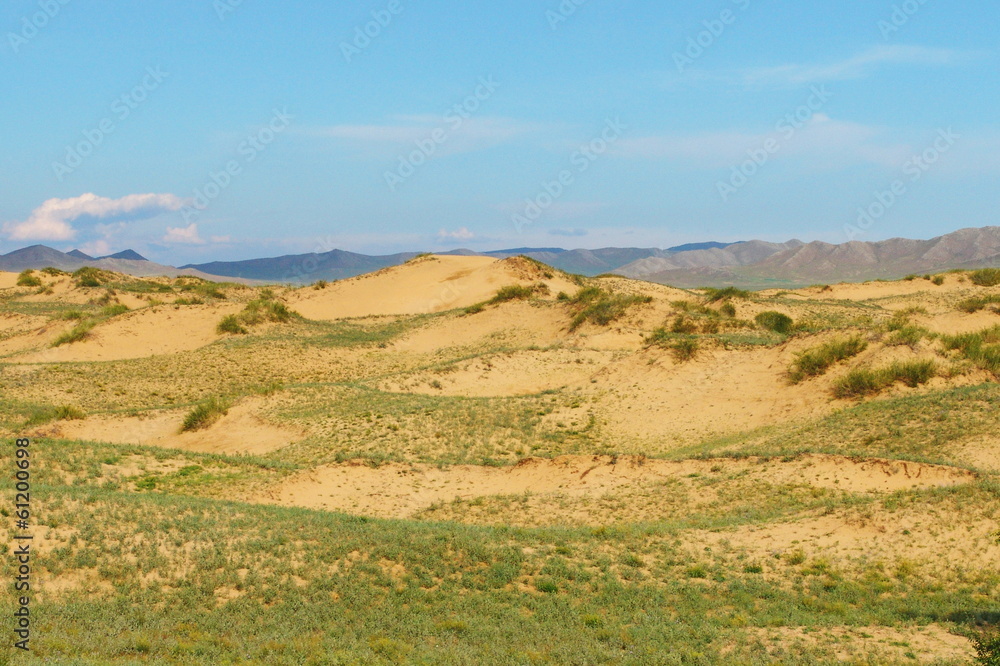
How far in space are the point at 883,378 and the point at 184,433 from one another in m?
21.8

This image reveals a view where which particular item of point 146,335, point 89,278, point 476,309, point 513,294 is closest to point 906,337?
point 476,309

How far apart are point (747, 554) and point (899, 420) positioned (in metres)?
8.89

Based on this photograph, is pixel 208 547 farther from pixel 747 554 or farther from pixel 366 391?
pixel 366 391

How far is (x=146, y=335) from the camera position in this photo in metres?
41.0

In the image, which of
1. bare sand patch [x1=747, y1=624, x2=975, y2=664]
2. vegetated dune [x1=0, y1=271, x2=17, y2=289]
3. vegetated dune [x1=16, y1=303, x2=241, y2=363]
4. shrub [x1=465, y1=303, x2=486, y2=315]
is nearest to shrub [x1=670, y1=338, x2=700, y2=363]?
bare sand patch [x1=747, y1=624, x2=975, y2=664]

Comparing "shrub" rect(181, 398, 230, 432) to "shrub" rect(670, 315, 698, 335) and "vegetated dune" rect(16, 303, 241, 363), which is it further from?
"shrub" rect(670, 315, 698, 335)

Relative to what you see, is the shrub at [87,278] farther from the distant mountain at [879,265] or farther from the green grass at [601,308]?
the distant mountain at [879,265]

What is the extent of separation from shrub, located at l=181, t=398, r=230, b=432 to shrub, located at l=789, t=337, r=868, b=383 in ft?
62.9

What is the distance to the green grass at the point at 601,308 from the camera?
Answer: 41.1m

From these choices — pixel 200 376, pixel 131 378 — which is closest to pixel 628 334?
pixel 200 376

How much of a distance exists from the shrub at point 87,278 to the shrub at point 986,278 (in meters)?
71.0

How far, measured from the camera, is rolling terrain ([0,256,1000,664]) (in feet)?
34.2

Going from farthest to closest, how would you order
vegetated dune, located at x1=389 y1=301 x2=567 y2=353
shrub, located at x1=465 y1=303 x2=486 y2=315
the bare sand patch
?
shrub, located at x1=465 y1=303 x2=486 y2=315 < vegetated dune, located at x1=389 y1=301 x2=567 y2=353 < the bare sand patch

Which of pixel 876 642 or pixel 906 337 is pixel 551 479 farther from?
pixel 906 337
